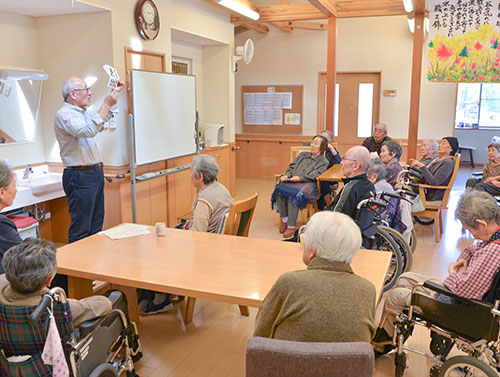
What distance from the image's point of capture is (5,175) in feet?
7.65

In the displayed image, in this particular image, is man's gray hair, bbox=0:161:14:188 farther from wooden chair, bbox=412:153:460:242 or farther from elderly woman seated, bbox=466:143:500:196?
elderly woman seated, bbox=466:143:500:196

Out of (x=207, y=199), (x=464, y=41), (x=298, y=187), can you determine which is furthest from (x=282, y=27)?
(x=207, y=199)

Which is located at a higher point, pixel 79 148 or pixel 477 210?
pixel 79 148

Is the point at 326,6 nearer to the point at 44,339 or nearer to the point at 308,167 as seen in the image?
the point at 308,167

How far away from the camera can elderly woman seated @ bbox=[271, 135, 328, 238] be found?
527 cm

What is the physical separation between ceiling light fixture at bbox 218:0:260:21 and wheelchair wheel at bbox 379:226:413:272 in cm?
323

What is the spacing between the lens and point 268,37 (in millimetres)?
8680

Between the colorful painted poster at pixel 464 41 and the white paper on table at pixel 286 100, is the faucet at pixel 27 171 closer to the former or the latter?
the colorful painted poster at pixel 464 41

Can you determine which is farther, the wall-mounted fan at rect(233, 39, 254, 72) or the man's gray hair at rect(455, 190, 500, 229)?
the wall-mounted fan at rect(233, 39, 254, 72)

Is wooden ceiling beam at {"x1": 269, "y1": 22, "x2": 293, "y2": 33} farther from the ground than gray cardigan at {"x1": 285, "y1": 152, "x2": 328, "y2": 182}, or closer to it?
farther from the ground

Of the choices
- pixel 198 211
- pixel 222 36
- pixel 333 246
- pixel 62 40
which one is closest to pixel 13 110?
pixel 62 40

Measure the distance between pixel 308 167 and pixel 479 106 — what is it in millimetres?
6858

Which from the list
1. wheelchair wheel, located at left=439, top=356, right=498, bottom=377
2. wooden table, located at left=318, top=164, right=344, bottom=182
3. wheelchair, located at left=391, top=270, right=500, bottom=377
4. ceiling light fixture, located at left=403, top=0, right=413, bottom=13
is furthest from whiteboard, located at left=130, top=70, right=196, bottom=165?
wheelchair wheel, located at left=439, top=356, right=498, bottom=377

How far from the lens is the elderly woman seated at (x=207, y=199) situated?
10.1 ft
